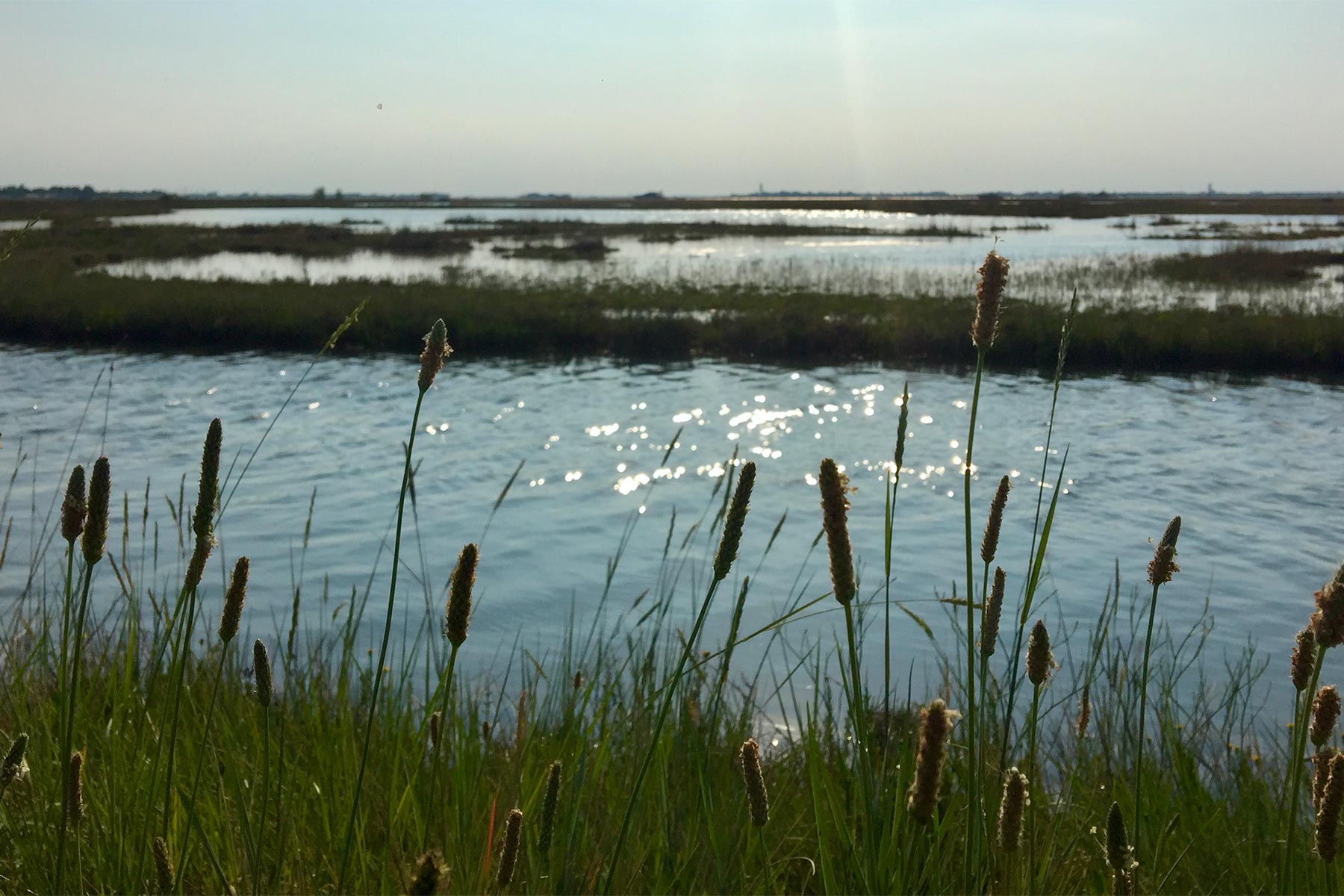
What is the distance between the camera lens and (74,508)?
4.97ft

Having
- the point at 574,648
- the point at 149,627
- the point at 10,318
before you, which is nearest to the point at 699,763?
the point at 574,648

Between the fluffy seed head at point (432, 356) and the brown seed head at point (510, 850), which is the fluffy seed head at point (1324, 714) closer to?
the brown seed head at point (510, 850)

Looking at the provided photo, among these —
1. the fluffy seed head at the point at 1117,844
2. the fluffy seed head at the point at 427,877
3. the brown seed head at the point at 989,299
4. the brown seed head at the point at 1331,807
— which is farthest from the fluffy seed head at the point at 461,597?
the brown seed head at the point at 1331,807

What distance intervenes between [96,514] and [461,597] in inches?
19.6

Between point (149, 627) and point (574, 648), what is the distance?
8.24 ft

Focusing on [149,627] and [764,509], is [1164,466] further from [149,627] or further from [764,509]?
[149,627]

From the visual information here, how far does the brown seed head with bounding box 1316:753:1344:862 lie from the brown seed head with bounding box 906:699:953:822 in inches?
21.0

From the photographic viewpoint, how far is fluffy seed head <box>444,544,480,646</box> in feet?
4.33

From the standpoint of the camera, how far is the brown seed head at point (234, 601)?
1.53 meters

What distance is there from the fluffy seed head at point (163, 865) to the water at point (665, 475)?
392 centimetres

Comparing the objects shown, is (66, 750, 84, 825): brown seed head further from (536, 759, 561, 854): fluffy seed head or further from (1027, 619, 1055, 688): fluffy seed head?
(1027, 619, 1055, 688): fluffy seed head

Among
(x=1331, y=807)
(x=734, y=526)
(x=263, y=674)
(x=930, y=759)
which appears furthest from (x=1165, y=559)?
(x=263, y=674)

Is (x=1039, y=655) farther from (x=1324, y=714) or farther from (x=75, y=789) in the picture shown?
(x=75, y=789)

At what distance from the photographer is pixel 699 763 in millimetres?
2111
